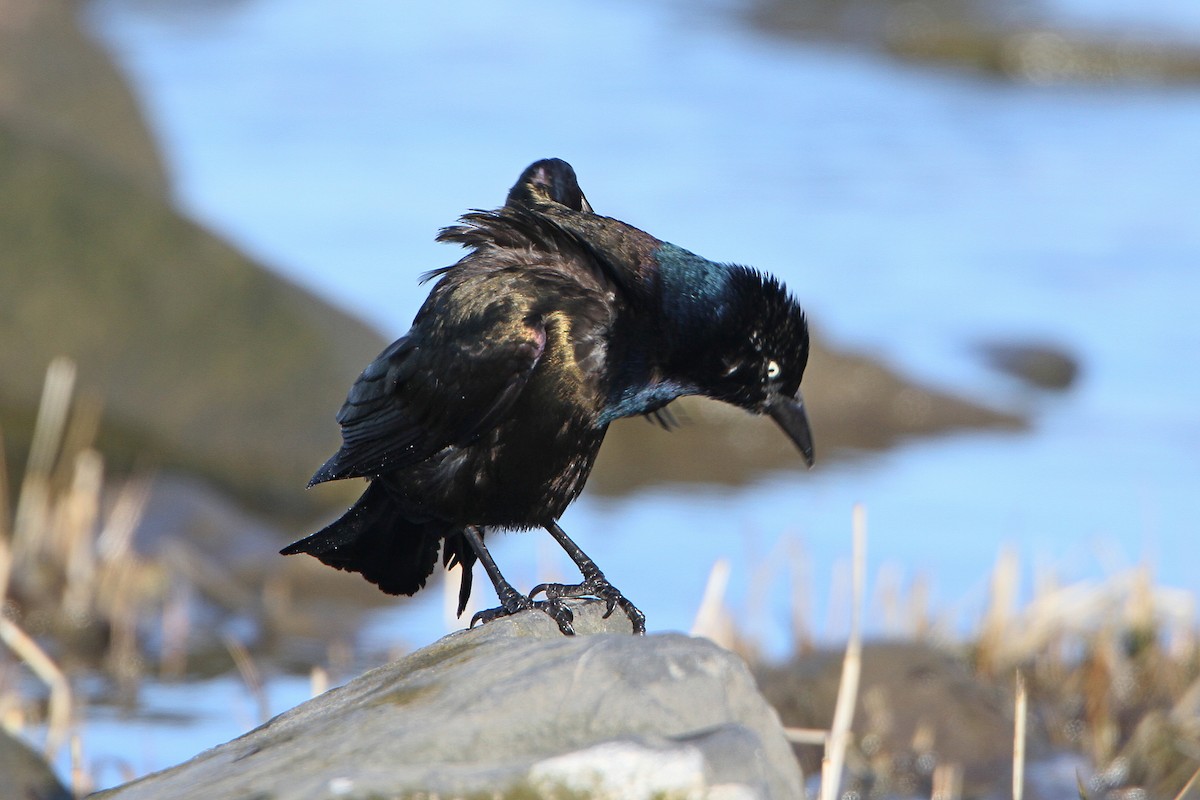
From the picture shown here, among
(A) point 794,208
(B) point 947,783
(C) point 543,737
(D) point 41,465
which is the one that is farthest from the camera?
(A) point 794,208

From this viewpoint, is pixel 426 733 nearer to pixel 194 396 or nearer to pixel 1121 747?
pixel 1121 747

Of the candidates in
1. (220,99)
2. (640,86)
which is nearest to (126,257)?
(220,99)

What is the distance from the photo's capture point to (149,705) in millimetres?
6000

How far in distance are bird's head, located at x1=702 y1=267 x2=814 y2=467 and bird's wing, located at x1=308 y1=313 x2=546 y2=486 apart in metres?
0.40

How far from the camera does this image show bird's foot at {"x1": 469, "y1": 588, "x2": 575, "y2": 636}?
3.72 metres

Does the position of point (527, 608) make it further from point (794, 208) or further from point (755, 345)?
point (794, 208)

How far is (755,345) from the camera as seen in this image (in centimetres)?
394

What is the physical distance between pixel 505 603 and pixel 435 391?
480 millimetres

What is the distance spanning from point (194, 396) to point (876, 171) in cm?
725

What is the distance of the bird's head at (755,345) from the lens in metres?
3.88

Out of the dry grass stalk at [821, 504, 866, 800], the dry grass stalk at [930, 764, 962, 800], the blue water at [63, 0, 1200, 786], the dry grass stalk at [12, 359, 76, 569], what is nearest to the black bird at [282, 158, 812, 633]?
the dry grass stalk at [821, 504, 866, 800]

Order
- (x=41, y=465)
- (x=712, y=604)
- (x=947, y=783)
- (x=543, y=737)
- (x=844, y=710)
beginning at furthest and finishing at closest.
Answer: (x=41, y=465) < (x=712, y=604) < (x=947, y=783) < (x=844, y=710) < (x=543, y=737)

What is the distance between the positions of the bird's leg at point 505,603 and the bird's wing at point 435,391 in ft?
0.85

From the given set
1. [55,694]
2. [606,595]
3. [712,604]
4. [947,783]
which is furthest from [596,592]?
[55,694]
